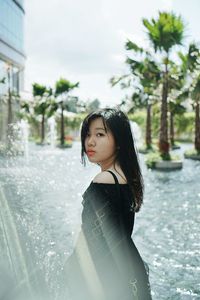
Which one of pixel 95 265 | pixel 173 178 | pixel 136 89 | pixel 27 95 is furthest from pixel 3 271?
pixel 27 95

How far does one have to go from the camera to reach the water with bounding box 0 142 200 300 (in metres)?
3.84

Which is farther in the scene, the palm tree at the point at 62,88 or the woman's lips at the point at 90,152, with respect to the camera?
the palm tree at the point at 62,88

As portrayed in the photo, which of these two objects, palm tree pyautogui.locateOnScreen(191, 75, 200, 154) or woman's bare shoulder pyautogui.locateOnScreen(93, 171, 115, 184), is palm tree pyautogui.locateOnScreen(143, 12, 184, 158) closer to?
palm tree pyautogui.locateOnScreen(191, 75, 200, 154)

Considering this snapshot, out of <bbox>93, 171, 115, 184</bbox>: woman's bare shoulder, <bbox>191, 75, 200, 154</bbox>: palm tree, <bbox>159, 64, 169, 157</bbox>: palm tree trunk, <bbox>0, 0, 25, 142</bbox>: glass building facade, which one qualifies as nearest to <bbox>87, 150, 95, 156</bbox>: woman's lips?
<bbox>93, 171, 115, 184</bbox>: woman's bare shoulder

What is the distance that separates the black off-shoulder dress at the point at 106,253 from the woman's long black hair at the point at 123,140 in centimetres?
9

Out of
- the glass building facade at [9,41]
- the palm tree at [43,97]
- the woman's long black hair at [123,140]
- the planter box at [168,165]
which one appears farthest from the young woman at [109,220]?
the palm tree at [43,97]

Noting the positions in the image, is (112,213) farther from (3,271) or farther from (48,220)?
(48,220)

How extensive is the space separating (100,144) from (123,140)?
108 mm

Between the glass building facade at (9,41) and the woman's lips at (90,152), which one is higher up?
the glass building facade at (9,41)

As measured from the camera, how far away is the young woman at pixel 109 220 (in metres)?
1.67

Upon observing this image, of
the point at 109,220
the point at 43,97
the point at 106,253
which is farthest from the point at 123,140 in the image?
the point at 43,97

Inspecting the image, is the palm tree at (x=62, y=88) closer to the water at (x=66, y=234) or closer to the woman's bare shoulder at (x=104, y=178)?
the water at (x=66, y=234)

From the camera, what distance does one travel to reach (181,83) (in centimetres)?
2056

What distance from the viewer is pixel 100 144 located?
1.79 meters
